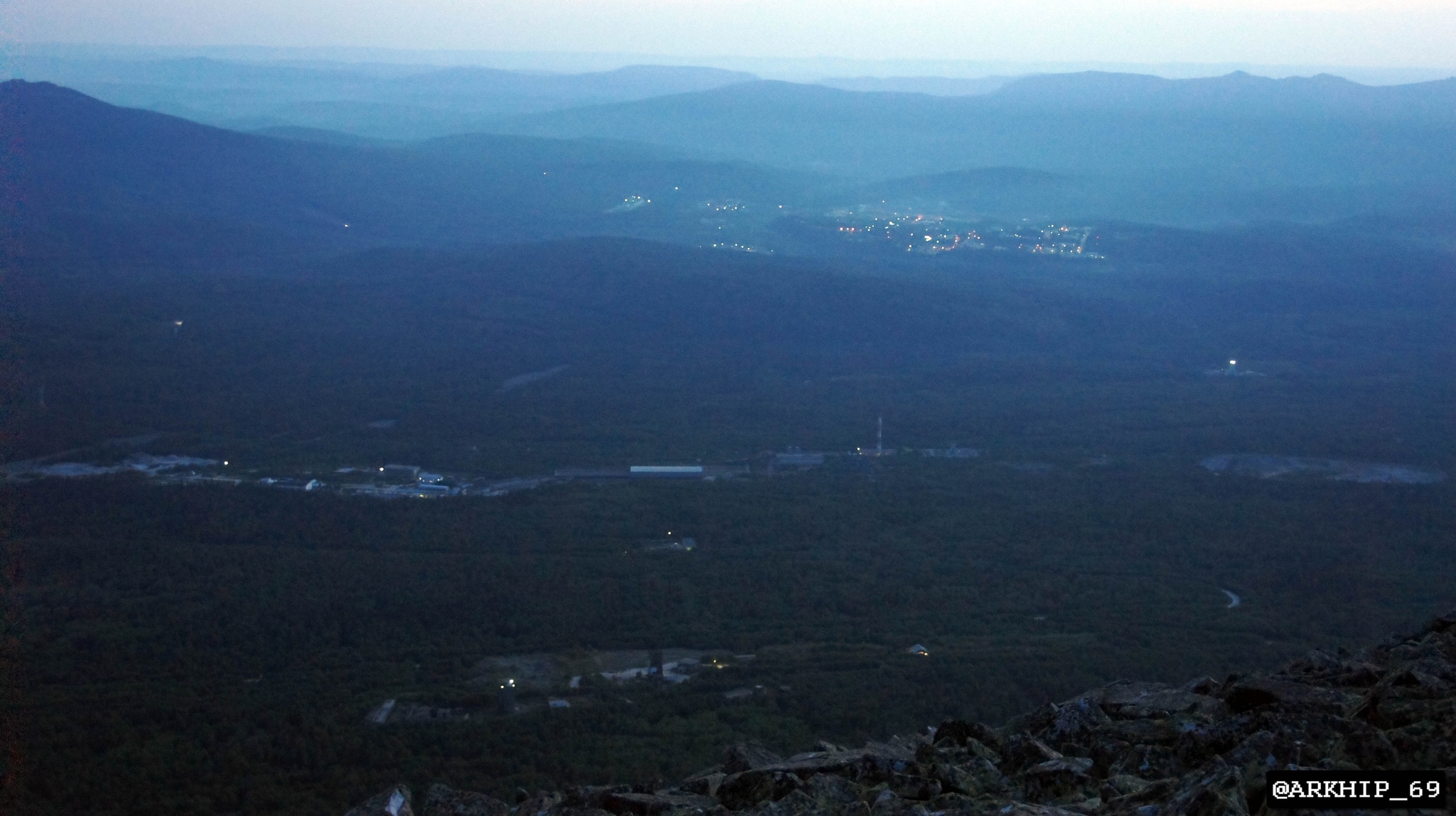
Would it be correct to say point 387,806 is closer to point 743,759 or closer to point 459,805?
point 459,805

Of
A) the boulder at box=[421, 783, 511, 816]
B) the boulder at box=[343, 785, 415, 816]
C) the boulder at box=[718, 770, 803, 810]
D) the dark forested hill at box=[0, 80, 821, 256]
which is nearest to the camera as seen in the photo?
the boulder at box=[718, 770, 803, 810]

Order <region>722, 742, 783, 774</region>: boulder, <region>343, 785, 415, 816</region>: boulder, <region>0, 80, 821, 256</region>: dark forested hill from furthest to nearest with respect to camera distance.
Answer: <region>0, 80, 821, 256</region>: dark forested hill < <region>722, 742, 783, 774</region>: boulder < <region>343, 785, 415, 816</region>: boulder

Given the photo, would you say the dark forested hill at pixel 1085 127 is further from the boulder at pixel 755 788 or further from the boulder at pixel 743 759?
the boulder at pixel 755 788

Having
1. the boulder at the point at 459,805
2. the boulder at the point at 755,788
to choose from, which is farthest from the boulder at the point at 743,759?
the boulder at the point at 459,805

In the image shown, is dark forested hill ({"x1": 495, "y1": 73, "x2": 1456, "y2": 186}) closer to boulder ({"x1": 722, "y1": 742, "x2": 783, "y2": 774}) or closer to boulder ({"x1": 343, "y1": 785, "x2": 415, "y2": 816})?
boulder ({"x1": 722, "y1": 742, "x2": 783, "y2": 774})

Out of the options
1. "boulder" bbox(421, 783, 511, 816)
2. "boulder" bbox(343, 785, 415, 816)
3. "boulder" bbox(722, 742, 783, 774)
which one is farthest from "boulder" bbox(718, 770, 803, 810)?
"boulder" bbox(343, 785, 415, 816)

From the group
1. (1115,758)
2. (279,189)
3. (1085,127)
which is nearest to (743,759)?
(1115,758)

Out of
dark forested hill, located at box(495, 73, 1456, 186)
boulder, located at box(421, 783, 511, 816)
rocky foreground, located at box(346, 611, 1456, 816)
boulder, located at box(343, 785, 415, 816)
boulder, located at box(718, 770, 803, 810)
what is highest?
dark forested hill, located at box(495, 73, 1456, 186)

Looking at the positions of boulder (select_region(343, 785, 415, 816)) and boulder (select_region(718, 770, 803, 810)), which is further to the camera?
boulder (select_region(343, 785, 415, 816))

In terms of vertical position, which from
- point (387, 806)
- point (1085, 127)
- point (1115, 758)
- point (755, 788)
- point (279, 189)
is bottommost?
point (387, 806)
